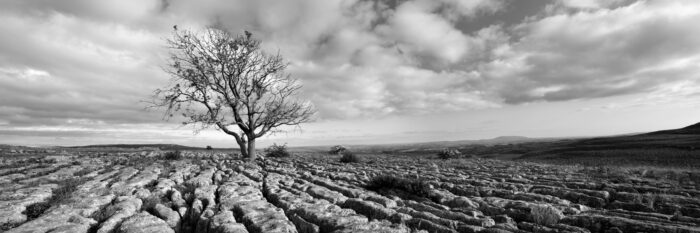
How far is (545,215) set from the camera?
630 cm

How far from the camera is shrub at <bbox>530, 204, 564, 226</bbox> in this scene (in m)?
6.16

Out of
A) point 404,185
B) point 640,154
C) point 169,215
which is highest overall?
point 404,185

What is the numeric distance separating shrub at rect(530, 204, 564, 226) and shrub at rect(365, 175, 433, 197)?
2.84 metres

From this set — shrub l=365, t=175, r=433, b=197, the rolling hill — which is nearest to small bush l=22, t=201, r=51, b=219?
shrub l=365, t=175, r=433, b=197

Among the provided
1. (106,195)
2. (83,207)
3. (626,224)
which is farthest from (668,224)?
(106,195)

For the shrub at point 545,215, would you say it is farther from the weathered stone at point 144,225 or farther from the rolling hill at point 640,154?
the rolling hill at point 640,154

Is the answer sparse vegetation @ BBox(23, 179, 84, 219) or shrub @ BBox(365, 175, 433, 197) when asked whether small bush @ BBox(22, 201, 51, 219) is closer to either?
sparse vegetation @ BBox(23, 179, 84, 219)

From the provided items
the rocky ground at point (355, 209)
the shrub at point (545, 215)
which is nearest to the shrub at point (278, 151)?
the rocky ground at point (355, 209)

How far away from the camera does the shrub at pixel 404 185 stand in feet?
30.2

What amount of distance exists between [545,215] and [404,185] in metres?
3.98

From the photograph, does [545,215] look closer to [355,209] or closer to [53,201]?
[355,209]

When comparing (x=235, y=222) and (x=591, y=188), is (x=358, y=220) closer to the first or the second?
(x=235, y=222)

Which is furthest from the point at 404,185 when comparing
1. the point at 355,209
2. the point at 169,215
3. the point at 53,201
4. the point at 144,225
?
the point at 53,201

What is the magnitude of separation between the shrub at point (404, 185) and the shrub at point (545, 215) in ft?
9.33
